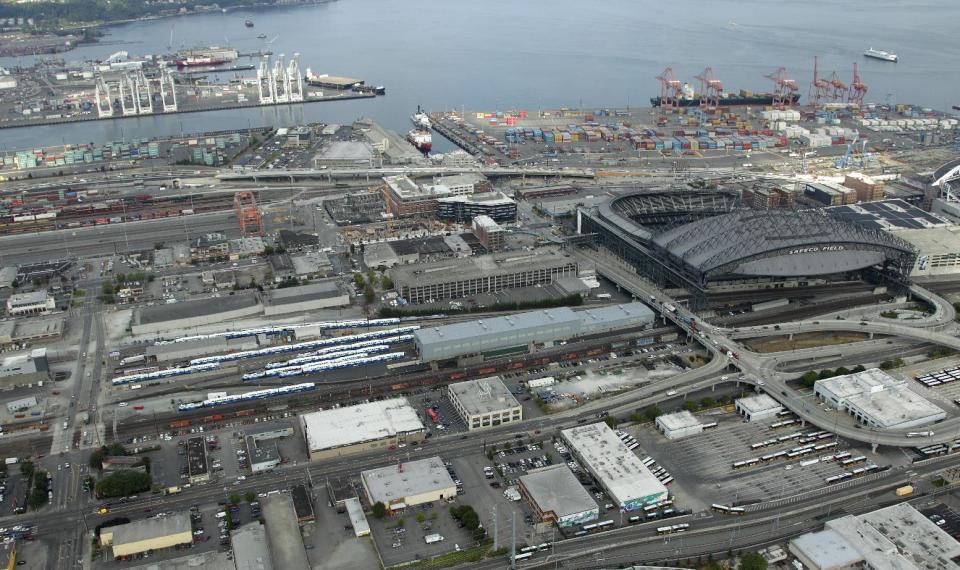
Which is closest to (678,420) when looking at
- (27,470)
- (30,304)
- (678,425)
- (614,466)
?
(678,425)

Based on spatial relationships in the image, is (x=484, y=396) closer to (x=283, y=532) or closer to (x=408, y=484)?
(x=408, y=484)

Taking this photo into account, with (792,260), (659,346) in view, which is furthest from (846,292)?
(659,346)

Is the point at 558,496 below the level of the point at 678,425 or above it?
below

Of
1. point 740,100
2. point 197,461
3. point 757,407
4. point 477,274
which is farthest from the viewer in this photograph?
point 740,100

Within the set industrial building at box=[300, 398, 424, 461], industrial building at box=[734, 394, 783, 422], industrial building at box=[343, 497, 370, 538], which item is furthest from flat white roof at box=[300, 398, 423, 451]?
industrial building at box=[734, 394, 783, 422]

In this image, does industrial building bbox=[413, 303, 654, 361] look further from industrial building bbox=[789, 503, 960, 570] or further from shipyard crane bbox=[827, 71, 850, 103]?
shipyard crane bbox=[827, 71, 850, 103]

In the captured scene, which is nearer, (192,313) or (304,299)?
(192,313)

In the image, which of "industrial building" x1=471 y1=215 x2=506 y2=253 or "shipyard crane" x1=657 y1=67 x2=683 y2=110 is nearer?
"industrial building" x1=471 y1=215 x2=506 y2=253
